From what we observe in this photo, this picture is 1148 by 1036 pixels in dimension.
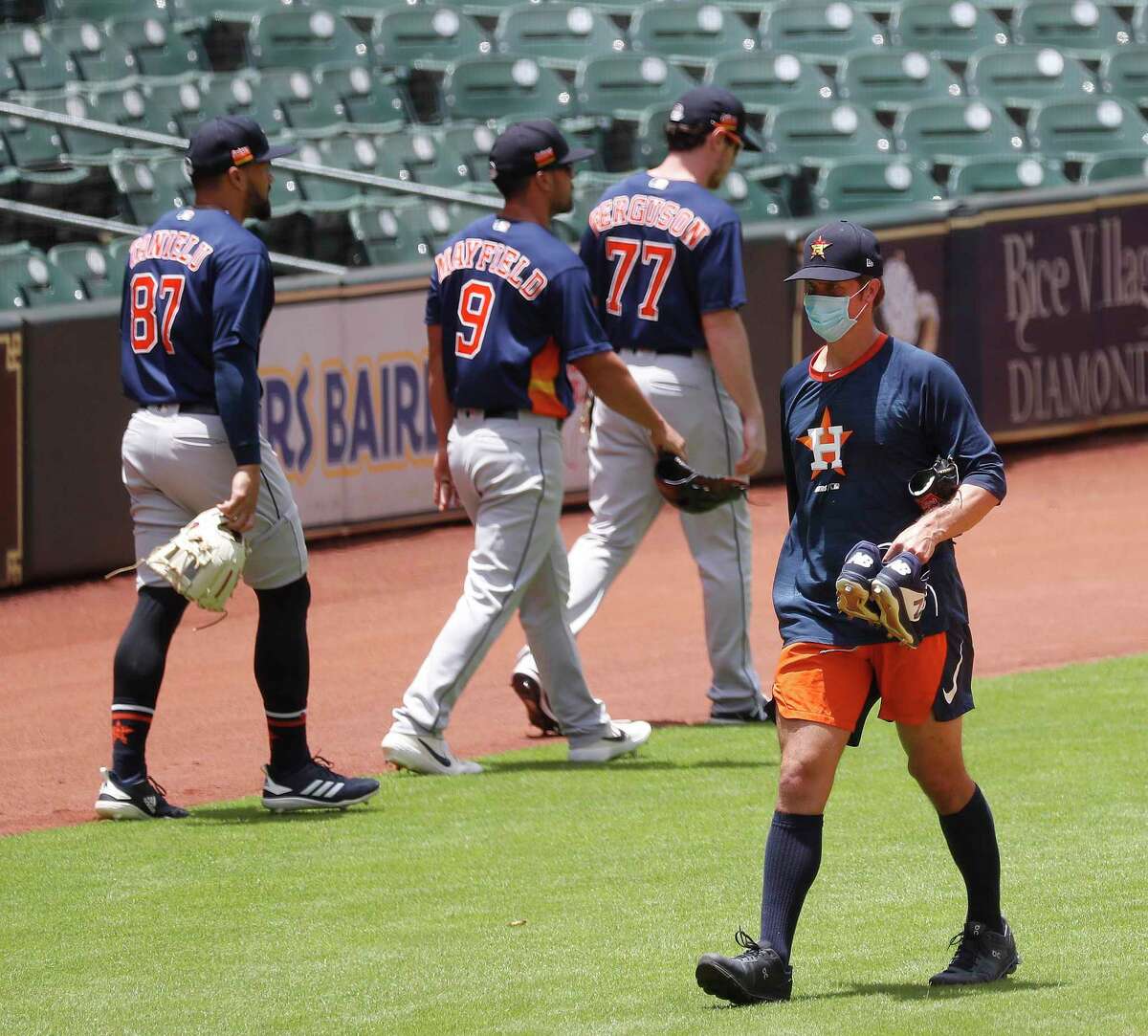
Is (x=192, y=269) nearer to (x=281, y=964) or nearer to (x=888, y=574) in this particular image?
(x=281, y=964)

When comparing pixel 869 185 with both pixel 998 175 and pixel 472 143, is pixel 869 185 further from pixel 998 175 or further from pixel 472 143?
pixel 472 143

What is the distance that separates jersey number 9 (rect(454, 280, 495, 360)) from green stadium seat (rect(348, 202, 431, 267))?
6.61 meters

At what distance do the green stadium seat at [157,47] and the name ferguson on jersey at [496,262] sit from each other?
9.59 metres

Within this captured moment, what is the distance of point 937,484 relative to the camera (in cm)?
407

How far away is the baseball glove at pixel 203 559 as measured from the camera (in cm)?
576

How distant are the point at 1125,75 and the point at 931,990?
1506cm

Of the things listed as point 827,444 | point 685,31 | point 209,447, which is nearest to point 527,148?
point 209,447

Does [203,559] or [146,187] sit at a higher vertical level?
[146,187]

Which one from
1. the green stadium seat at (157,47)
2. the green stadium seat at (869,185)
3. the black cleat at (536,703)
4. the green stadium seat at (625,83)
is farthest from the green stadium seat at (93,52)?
the black cleat at (536,703)

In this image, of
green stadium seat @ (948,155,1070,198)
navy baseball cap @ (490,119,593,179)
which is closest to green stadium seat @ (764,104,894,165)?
green stadium seat @ (948,155,1070,198)

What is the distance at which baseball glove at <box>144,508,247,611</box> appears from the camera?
5762 mm

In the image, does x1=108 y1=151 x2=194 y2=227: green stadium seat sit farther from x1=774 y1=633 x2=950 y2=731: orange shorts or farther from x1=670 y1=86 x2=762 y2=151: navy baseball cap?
x1=774 y1=633 x2=950 y2=731: orange shorts

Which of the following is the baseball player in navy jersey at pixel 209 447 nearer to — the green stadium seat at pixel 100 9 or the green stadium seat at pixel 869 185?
the green stadium seat at pixel 869 185

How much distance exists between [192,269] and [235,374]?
34 cm
